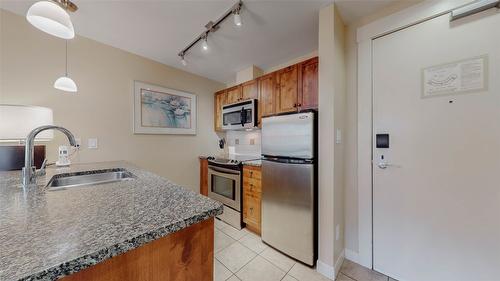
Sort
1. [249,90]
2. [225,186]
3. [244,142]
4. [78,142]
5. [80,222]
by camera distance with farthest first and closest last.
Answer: [244,142] < [249,90] < [225,186] < [78,142] < [80,222]

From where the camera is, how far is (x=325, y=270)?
1555 millimetres

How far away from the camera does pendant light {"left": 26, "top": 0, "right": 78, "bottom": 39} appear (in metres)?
0.90

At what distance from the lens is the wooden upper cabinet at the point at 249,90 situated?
2643mm

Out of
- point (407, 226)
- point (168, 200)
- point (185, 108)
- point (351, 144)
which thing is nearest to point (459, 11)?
point (351, 144)

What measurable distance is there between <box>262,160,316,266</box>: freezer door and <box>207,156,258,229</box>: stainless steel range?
1.54 feet

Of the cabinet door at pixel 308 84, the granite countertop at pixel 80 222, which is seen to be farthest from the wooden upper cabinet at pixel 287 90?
the granite countertop at pixel 80 222

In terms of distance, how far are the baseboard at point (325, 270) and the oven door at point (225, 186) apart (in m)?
1.11

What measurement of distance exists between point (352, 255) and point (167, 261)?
6.14ft

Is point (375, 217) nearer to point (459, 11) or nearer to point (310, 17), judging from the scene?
point (459, 11)

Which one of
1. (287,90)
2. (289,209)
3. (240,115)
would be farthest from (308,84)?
(289,209)

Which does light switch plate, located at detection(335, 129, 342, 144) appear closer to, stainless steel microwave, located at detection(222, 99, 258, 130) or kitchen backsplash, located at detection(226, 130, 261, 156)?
stainless steel microwave, located at detection(222, 99, 258, 130)

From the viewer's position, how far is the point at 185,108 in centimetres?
294

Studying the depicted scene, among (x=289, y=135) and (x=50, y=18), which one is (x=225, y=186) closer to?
(x=289, y=135)

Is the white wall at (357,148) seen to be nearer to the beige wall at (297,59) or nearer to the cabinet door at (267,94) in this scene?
the beige wall at (297,59)
